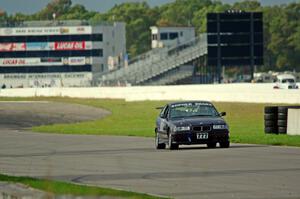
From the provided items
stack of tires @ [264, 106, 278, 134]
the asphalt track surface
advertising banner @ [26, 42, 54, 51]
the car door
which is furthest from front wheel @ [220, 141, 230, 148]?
advertising banner @ [26, 42, 54, 51]

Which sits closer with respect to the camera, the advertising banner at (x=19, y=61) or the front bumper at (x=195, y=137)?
the front bumper at (x=195, y=137)

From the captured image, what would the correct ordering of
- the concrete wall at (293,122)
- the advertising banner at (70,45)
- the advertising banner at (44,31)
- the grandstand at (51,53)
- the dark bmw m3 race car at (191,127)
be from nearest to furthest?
the dark bmw m3 race car at (191,127), the concrete wall at (293,122), the advertising banner at (44,31), the grandstand at (51,53), the advertising banner at (70,45)

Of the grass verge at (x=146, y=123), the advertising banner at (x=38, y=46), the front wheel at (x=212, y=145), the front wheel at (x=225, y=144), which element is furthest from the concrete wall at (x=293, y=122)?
the advertising banner at (x=38, y=46)

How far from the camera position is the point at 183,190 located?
60.0 feet

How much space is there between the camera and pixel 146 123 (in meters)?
57.2

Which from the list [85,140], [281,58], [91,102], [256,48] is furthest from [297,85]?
[281,58]

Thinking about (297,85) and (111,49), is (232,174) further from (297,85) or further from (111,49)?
(111,49)

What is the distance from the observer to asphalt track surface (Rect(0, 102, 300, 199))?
18.4 meters

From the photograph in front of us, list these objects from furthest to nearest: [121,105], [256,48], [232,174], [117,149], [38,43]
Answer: [38,43] < [256,48] < [121,105] < [117,149] < [232,174]

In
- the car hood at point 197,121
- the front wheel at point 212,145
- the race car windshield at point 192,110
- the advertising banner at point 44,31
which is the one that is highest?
the advertising banner at point 44,31

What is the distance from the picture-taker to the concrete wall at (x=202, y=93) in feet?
212

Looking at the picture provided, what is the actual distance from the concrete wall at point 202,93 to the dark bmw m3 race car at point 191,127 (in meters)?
30.8

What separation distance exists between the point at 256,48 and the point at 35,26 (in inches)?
2444

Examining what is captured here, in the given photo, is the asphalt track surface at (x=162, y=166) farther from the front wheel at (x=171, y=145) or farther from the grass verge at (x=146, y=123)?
the grass verge at (x=146, y=123)
